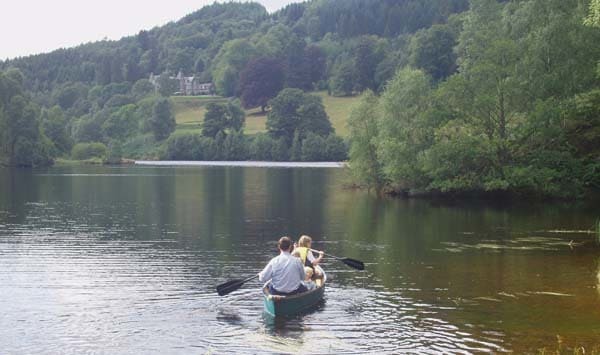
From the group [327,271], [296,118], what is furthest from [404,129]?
[296,118]

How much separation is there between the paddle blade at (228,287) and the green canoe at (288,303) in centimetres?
156

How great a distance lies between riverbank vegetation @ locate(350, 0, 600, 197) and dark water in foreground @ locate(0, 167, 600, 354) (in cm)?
524

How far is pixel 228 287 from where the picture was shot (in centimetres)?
2436

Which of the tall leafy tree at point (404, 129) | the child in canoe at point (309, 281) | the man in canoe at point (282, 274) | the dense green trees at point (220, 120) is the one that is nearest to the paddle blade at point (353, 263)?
the child in canoe at point (309, 281)

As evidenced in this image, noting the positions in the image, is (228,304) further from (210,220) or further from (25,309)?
(210,220)

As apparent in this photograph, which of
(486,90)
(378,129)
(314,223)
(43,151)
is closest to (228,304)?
(314,223)

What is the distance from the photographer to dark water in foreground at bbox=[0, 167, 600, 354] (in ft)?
65.7

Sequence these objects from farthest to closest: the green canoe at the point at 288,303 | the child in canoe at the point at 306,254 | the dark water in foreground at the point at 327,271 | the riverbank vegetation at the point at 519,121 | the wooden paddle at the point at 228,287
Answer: the riverbank vegetation at the point at 519,121
the child in canoe at the point at 306,254
the wooden paddle at the point at 228,287
the green canoe at the point at 288,303
the dark water in foreground at the point at 327,271

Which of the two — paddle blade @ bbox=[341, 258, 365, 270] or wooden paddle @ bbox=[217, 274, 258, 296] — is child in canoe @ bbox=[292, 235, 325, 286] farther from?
paddle blade @ bbox=[341, 258, 365, 270]

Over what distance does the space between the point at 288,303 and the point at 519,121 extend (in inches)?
1799

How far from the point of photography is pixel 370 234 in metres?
43.0

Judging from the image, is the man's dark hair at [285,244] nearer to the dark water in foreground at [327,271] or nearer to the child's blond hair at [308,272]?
the dark water in foreground at [327,271]

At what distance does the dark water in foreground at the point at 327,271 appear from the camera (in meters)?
20.0

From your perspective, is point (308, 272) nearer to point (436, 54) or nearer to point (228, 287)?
point (228, 287)
